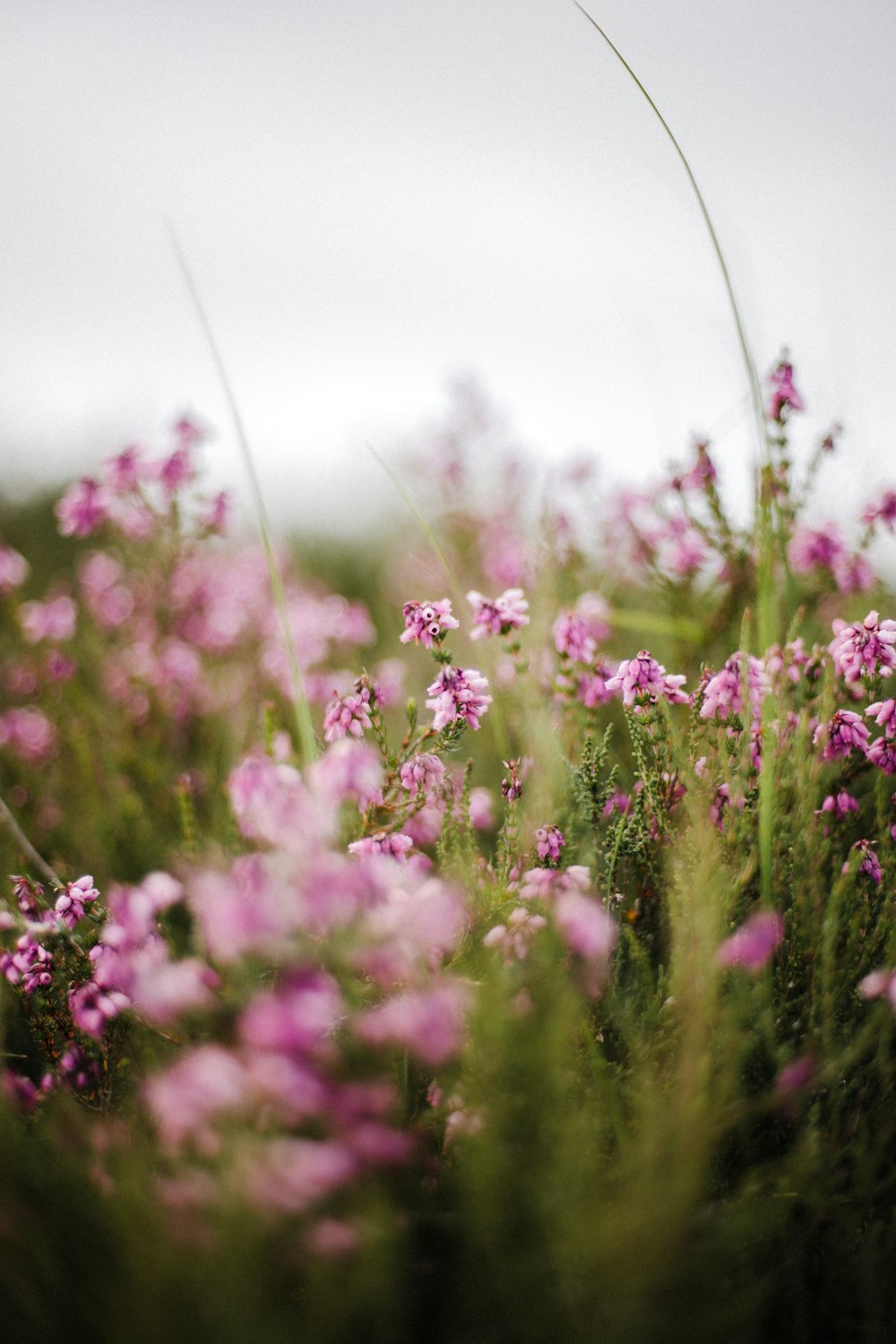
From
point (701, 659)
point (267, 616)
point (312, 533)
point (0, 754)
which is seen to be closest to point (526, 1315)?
point (701, 659)

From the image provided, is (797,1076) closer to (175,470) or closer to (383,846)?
(383,846)

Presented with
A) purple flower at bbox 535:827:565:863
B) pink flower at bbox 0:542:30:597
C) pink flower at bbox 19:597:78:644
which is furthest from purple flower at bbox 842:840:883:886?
pink flower at bbox 0:542:30:597

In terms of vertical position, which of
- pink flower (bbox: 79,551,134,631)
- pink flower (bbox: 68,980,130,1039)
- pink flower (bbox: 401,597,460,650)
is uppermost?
pink flower (bbox: 79,551,134,631)

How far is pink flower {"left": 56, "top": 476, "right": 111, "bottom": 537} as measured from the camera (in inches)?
122

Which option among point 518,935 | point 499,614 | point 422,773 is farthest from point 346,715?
point 518,935

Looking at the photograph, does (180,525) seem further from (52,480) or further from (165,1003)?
(52,480)

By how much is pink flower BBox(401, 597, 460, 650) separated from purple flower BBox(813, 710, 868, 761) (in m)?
A: 0.86

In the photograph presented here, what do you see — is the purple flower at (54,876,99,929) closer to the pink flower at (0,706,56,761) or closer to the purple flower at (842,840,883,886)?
the purple flower at (842,840,883,886)

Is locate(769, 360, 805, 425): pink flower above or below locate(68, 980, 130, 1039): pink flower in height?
above

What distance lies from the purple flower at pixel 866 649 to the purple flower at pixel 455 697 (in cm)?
83

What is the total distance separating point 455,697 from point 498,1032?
0.66 metres

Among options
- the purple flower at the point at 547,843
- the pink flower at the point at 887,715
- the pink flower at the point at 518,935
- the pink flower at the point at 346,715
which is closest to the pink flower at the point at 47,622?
the pink flower at the point at 346,715

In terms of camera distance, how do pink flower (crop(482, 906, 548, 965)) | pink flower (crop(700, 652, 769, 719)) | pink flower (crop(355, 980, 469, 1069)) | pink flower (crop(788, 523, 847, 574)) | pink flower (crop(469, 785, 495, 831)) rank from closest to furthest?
pink flower (crop(355, 980, 469, 1069)) < pink flower (crop(482, 906, 548, 965)) < pink flower (crop(700, 652, 769, 719)) < pink flower (crop(469, 785, 495, 831)) < pink flower (crop(788, 523, 847, 574))

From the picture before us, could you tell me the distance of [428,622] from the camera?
1680 mm
